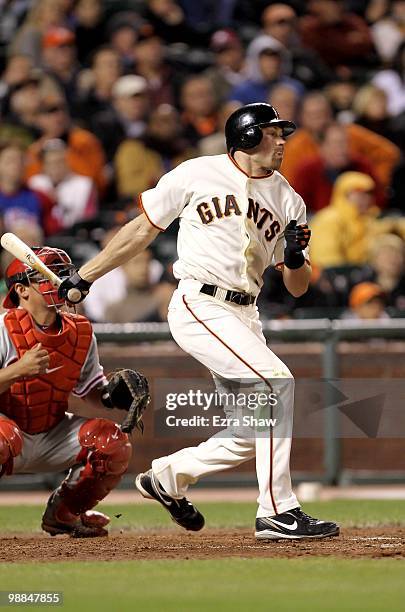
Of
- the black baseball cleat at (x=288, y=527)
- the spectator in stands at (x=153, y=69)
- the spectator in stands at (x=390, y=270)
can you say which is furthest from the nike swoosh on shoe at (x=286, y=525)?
the spectator in stands at (x=153, y=69)

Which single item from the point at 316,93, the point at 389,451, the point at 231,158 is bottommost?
the point at 389,451

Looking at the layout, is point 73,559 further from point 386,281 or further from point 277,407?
point 386,281

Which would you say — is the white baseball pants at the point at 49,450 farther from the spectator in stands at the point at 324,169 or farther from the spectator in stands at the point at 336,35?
the spectator in stands at the point at 336,35

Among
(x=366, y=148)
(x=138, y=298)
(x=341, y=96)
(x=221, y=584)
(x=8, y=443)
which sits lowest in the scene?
(x=221, y=584)

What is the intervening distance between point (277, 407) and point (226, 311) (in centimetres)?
51

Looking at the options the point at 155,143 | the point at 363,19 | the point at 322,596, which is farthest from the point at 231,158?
the point at 363,19

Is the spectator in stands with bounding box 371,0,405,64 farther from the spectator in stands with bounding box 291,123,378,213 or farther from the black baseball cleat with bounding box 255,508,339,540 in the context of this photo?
the black baseball cleat with bounding box 255,508,339,540

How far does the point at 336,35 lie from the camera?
50.8ft

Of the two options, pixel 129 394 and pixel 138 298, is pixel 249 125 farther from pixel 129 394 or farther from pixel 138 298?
pixel 138 298

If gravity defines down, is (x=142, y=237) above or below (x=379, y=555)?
above

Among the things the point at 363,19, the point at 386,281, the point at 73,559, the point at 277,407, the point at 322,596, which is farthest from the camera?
the point at 363,19

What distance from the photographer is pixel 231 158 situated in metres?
6.25

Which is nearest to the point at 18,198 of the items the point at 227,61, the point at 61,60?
the point at 61,60

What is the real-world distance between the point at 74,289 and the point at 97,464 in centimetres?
92
